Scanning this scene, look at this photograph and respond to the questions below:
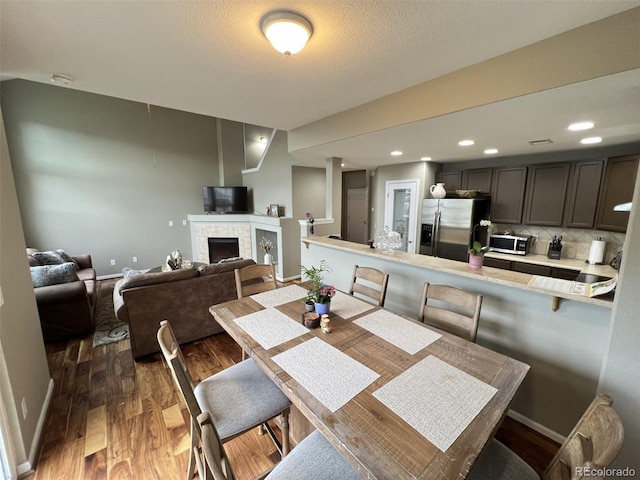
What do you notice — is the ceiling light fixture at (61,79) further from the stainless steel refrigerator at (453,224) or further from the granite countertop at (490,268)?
the stainless steel refrigerator at (453,224)

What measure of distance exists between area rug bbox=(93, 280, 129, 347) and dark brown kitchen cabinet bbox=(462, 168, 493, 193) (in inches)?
210

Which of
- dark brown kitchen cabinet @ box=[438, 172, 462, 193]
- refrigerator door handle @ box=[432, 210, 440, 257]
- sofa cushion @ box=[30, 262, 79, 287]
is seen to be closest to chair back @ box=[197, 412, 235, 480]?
sofa cushion @ box=[30, 262, 79, 287]

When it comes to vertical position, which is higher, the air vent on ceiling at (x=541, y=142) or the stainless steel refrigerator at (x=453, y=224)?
the air vent on ceiling at (x=541, y=142)

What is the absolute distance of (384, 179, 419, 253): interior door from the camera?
15.9 ft

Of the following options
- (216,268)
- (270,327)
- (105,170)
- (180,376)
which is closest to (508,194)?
A: (270,327)

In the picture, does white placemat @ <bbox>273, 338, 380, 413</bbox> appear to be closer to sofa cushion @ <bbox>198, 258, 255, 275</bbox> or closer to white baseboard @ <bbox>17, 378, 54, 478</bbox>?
white baseboard @ <bbox>17, 378, 54, 478</bbox>

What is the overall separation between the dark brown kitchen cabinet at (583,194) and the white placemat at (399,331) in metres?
3.20

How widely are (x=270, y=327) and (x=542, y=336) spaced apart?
70.4 inches

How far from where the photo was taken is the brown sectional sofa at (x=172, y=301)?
249cm

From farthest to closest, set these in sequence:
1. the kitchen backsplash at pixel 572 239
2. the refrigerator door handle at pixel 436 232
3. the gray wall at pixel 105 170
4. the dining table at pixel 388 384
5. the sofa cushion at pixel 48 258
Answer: the gray wall at pixel 105 170, the refrigerator door handle at pixel 436 232, the sofa cushion at pixel 48 258, the kitchen backsplash at pixel 572 239, the dining table at pixel 388 384

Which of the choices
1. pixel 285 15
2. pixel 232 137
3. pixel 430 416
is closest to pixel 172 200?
pixel 232 137

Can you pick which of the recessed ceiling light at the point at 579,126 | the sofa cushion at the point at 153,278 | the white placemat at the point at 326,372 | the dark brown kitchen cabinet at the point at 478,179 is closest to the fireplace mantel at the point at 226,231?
the sofa cushion at the point at 153,278

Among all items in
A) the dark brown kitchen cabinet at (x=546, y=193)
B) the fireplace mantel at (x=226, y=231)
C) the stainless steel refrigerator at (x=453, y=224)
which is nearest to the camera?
the dark brown kitchen cabinet at (x=546, y=193)

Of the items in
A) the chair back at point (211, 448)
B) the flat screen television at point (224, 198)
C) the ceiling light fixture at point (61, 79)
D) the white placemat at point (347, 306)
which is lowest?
the white placemat at point (347, 306)
